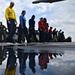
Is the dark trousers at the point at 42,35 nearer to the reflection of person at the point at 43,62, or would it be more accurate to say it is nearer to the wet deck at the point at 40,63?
the wet deck at the point at 40,63

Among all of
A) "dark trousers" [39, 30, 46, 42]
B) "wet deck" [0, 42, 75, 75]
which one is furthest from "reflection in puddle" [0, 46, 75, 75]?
"dark trousers" [39, 30, 46, 42]

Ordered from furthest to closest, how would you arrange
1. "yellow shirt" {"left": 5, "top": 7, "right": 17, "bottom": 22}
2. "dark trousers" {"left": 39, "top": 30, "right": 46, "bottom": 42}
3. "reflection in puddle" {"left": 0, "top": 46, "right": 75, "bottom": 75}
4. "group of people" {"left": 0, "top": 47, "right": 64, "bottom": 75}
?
"dark trousers" {"left": 39, "top": 30, "right": 46, "bottom": 42}, "yellow shirt" {"left": 5, "top": 7, "right": 17, "bottom": 22}, "group of people" {"left": 0, "top": 47, "right": 64, "bottom": 75}, "reflection in puddle" {"left": 0, "top": 46, "right": 75, "bottom": 75}

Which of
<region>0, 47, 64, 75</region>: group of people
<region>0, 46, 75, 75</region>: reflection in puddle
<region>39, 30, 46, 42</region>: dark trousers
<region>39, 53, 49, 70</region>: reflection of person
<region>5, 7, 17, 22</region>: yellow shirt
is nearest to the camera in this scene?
<region>0, 46, 75, 75</region>: reflection in puddle

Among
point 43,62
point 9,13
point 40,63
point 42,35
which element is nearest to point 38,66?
point 40,63

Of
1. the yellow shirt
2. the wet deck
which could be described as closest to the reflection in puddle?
the wet deck

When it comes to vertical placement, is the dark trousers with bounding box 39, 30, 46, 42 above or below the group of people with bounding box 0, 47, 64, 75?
above

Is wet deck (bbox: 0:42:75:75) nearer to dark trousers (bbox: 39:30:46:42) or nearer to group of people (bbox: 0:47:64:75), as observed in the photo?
group of people (bbox: 0:47:64:75)

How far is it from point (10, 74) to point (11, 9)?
9.70 m

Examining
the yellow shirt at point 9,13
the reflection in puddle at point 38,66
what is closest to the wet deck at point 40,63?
the reflection in puddle at point 38,66

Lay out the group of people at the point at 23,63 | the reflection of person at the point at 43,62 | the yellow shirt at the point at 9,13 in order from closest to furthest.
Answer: the group of people at the point at 23,63 → the reflection of person at the point at 43,62 → the yellow shirt at the point at 9,13

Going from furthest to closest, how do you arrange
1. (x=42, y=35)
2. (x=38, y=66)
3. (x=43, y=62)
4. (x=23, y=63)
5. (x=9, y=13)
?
(x=42, y=35) → (x=9, y=13) → (x=43, y=62) → (x=23, y=63) → (x=38, y=66)

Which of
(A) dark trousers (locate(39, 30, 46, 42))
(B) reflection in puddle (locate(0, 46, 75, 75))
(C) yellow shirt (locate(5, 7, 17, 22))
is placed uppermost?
(C) yellow shirt (locate(5, 7, 17, 22))

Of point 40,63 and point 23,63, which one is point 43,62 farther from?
A: point 23,63

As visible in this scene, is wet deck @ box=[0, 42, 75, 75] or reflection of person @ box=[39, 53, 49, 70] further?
reflection of person @ box=[39, 53, 49, 70]
